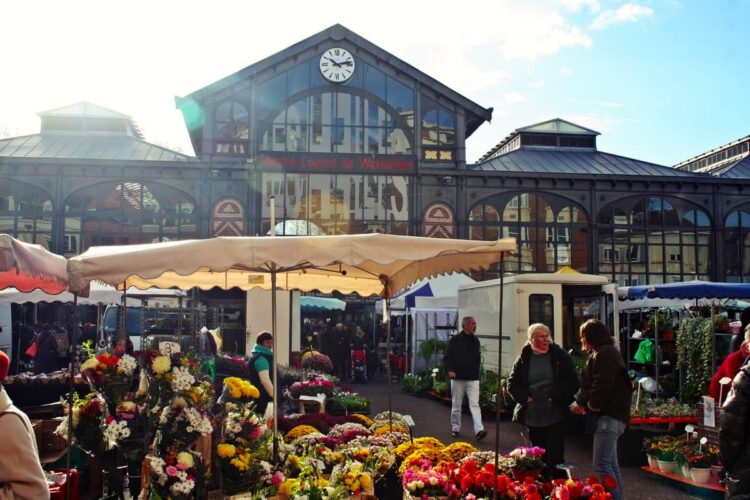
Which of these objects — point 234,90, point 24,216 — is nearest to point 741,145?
point 234,90

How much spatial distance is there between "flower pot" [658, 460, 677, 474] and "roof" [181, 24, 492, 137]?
74.6 ft

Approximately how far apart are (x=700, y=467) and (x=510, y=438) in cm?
363

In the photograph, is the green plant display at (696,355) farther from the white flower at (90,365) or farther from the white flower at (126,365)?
the white flower at (90,365)

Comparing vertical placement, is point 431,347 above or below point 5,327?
below

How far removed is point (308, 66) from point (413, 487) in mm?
26152

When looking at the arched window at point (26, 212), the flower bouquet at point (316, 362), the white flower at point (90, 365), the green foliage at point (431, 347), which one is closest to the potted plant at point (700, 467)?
the white flower at point (90, 365)

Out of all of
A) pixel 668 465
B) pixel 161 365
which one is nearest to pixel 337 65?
pixel 668 465

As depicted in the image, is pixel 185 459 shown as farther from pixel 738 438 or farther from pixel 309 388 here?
pixel 309 388

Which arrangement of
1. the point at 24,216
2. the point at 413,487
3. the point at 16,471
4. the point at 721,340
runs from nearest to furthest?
1. the point at 16,471
2. the point at 413,487
3. the point at 721,340
4. the point at 24,216

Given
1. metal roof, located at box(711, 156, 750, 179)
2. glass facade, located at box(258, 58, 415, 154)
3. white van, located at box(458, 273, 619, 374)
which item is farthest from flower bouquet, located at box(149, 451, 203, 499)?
metal roof, located at box(711, 156, 750, 179)

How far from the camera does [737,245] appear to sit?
29969mm

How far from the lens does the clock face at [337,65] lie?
96.3 feet

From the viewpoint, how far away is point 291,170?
93.7ft

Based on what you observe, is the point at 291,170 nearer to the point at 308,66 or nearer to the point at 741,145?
the point at 308,66
